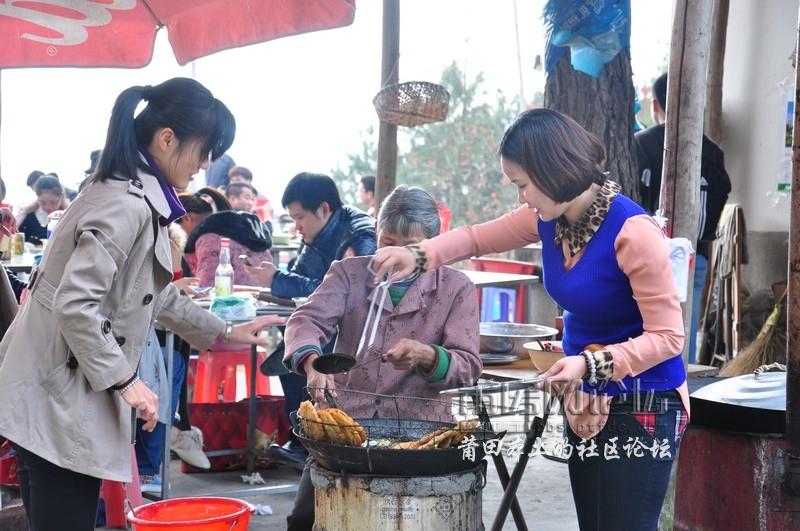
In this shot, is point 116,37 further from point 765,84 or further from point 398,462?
point 765,84

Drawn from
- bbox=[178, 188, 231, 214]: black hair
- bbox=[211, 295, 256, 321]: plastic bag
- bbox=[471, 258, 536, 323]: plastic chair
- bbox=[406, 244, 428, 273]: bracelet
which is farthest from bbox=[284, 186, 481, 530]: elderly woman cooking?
bbox=[471, 258, 536, 323]: plastic chair

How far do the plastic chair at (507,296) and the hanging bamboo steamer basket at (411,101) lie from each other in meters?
2.64

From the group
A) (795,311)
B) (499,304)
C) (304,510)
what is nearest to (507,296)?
(499,304)

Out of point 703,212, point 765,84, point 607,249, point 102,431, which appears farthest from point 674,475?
point 765,84

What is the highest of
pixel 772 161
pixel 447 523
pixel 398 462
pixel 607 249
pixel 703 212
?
pixel 772 161

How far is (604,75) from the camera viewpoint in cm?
505

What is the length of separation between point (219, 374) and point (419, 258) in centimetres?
401

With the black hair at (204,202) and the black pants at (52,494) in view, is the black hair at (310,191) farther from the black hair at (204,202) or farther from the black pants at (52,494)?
the black pants at (52,494)

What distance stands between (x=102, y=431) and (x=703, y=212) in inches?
197

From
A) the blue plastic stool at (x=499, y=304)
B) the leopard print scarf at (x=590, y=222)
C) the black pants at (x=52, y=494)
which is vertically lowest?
the black pants at (x=52, y=494)

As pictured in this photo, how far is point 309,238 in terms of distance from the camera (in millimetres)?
5660

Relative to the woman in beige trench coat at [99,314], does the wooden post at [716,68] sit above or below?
above

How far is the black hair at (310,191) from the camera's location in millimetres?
5582

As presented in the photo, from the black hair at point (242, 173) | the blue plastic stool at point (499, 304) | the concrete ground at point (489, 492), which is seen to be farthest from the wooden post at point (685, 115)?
the black hair at point (242, 173)
